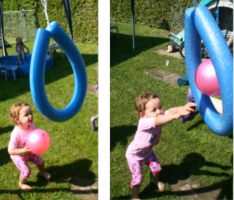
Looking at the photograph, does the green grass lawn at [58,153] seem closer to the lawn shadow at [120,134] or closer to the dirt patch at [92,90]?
the dirt patch at [92,90]

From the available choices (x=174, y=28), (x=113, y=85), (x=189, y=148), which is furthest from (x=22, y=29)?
(x=189, y=148)

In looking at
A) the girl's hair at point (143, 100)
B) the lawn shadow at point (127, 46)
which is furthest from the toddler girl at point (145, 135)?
the lawn shadow at point (127, 46)

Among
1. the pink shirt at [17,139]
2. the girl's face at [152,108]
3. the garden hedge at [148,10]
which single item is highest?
the garden hedge at [148,10]

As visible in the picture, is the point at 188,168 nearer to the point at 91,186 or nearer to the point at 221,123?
the point at 91,186

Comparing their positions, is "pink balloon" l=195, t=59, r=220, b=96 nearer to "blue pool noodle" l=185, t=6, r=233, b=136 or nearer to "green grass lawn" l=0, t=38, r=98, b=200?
"blue pool noodle" l=185, t=6, r=233, b=136

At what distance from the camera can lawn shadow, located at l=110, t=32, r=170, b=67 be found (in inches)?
369

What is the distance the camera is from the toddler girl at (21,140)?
3281mm

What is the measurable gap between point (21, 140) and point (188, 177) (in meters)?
2.31

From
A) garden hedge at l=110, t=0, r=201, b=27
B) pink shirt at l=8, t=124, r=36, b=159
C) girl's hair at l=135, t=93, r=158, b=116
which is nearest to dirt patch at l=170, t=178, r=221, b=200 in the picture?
girl's hair at l=135, t=93, r=158, b=116

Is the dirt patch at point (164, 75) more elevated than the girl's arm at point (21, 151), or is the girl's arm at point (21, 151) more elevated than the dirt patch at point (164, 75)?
the dirt patch at point (164, 75)

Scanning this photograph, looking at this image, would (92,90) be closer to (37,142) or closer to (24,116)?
(24,116)

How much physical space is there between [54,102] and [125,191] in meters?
3.48

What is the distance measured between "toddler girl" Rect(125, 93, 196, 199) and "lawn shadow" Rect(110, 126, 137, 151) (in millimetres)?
1121

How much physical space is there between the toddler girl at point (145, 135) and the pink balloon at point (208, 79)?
39 cm
